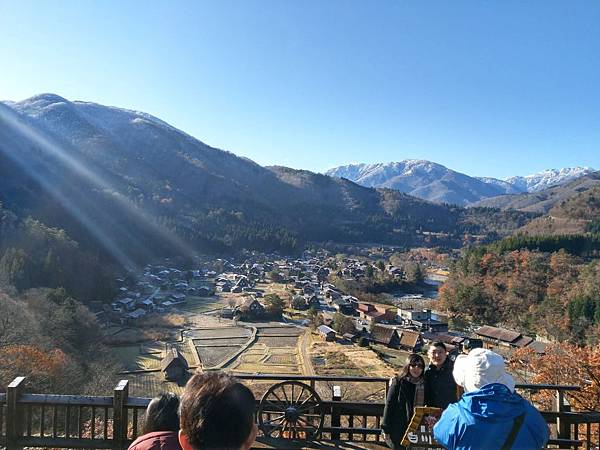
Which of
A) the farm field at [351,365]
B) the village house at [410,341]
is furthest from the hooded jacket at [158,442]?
the village house at [410,341]

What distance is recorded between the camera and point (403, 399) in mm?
2863

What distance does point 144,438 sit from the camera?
1.63m

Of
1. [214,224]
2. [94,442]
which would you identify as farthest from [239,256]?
[94,442]

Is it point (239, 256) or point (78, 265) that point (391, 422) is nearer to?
point (78, 265)

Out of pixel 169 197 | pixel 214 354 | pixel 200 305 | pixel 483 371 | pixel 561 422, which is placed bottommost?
pixel 200 305

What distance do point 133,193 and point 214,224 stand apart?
18.9 metres

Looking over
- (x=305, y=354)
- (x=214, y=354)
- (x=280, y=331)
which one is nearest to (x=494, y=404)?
(x=305, y=354)

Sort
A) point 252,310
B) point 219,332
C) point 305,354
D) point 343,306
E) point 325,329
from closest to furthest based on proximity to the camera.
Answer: point 305,354 < point 325,329 < point 219,332 < point 252,310 < point 343,306

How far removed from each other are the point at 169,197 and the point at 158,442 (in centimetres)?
9538

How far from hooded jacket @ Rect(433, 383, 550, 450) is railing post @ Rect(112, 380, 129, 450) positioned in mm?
2712

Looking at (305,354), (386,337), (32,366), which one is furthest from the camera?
(386,337)

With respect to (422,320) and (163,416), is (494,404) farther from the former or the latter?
(422,320)

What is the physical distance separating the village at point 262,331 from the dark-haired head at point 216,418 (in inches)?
356

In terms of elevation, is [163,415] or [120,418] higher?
[163,415]
